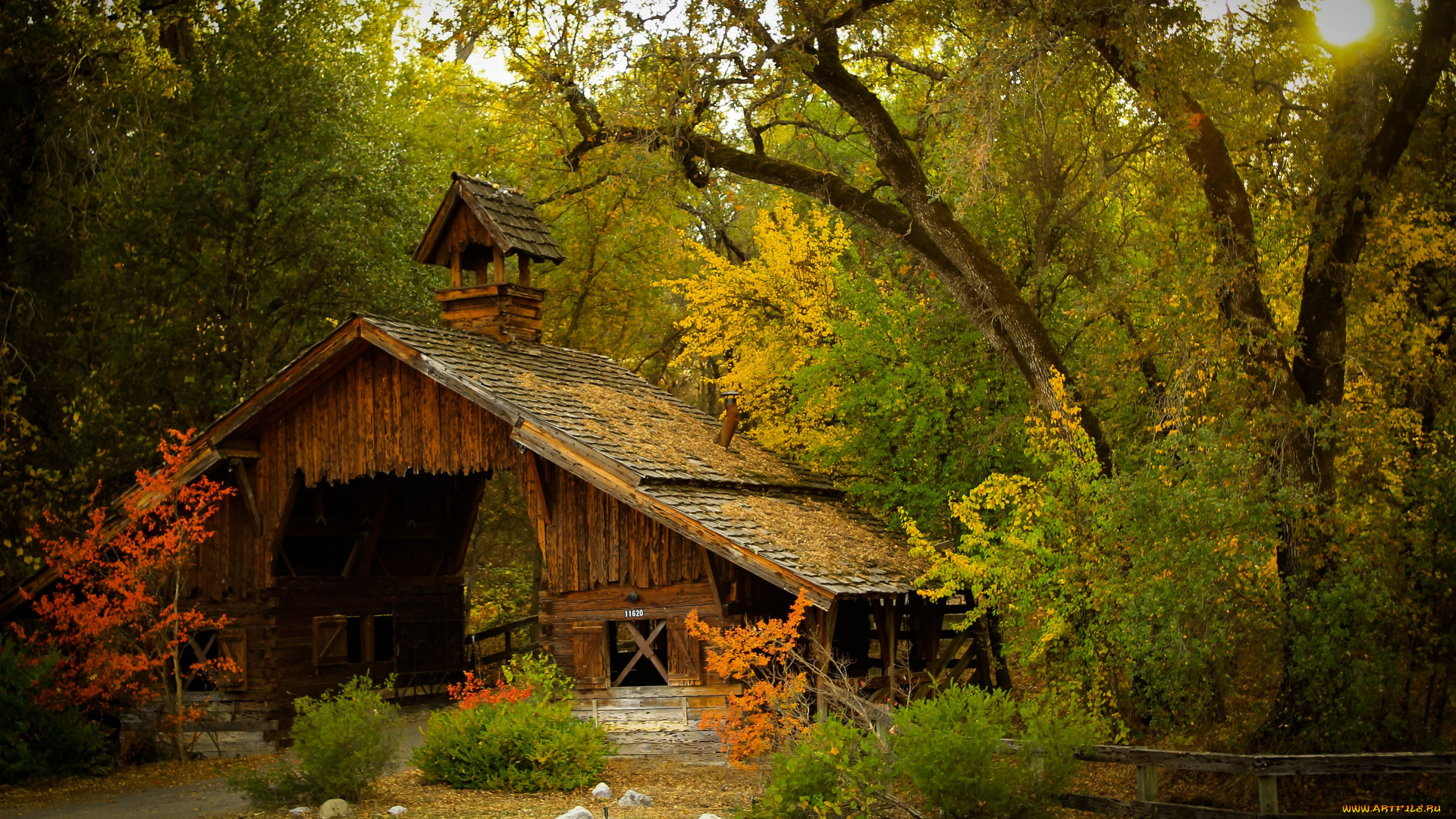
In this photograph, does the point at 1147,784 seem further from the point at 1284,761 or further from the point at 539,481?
the point at 539,481

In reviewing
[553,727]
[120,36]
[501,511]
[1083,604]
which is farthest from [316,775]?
[501,511]

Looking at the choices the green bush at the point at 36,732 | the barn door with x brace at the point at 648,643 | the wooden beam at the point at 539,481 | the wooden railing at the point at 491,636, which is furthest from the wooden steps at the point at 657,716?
the wooden railing at the point at 491,636

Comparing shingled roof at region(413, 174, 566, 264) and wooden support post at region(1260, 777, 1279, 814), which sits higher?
shingled roof at region(413, 174, 566, 264)

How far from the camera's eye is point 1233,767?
10180 millimetres

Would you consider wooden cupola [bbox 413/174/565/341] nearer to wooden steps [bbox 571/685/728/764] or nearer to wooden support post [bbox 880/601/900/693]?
wooden steps [bbox 571/685/728/764]

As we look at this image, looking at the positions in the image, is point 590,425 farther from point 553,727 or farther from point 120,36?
point 120,36

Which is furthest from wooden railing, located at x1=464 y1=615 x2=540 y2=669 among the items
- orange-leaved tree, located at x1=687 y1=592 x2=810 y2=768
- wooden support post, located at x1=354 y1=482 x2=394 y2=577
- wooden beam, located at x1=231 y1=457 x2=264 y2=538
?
orange-leaved tree, located at x1=687 y1=592 x2=810 y2=768

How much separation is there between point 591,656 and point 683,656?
1.44 metres

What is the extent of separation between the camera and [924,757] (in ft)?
34.3

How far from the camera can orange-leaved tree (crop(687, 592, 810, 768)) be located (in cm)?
1291

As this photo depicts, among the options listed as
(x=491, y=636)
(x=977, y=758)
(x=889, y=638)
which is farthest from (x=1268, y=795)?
(x=491, y=636)

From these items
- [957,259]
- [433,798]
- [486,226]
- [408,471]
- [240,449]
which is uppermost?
[486,226]

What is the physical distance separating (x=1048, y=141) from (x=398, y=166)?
13893 mm

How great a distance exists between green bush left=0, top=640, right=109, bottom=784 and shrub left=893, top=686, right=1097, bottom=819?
11.8m
